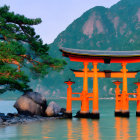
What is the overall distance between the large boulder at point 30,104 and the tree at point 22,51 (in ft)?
2.35

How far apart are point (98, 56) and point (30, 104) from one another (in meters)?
6.16

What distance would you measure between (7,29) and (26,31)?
1581mm

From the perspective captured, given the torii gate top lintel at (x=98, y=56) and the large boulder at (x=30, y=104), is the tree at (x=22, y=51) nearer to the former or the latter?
the large boulder at (x=30, y=104)

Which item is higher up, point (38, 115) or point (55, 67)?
point (55, 67)

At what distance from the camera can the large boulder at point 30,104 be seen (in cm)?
2339

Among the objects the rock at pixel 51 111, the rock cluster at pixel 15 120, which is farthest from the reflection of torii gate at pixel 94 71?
the rock cluster at pixel 15 120

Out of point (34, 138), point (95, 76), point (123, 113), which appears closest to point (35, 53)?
point (95, 76)

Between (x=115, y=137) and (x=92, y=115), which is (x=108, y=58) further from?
(x=115, y=137)

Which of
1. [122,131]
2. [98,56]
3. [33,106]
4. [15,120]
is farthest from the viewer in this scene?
[33,106]

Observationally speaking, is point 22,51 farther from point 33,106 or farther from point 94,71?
point 94,71

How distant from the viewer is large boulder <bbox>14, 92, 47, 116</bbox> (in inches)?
921

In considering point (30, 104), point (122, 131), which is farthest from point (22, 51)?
point (122, 131)

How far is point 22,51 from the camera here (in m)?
22.9

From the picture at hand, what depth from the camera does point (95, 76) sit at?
22.9 metres
